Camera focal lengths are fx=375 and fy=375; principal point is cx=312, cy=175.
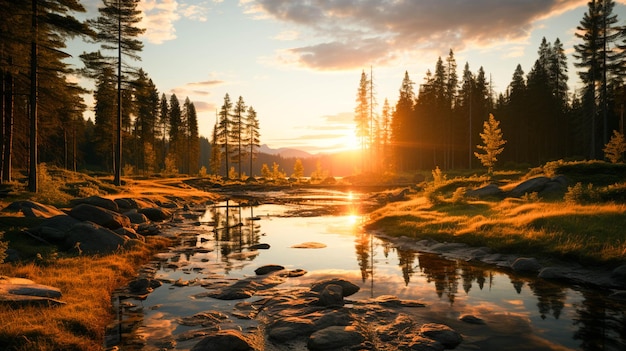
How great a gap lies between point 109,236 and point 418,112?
79.3m

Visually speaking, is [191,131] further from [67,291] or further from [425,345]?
[425,345]

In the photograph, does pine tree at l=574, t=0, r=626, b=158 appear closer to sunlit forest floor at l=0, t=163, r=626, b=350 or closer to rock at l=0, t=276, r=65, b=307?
sunlit forest floor at l=0, t=163, r=626, b=350

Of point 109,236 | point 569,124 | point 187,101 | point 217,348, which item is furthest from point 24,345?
point 187,101

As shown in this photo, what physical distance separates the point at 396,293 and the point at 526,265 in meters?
6.08

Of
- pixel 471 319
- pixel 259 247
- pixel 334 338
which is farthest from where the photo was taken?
pixel 259 247

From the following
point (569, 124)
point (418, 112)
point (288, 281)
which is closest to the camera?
point (288, 281)

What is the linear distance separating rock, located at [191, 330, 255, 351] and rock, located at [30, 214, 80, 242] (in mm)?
11036

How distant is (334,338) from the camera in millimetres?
8406

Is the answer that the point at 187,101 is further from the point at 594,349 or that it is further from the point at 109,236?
the point at 594,349

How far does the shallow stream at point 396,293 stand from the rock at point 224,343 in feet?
2.09

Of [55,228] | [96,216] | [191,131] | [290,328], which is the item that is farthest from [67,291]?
[191,131]

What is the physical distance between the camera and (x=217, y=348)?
7.79 m

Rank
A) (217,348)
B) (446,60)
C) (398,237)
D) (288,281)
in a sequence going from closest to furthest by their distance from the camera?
1. (217,348)
2. (288,281)
3. (398,237)
4. (446,60)

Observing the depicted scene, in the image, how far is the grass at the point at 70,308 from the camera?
24.1 ft
